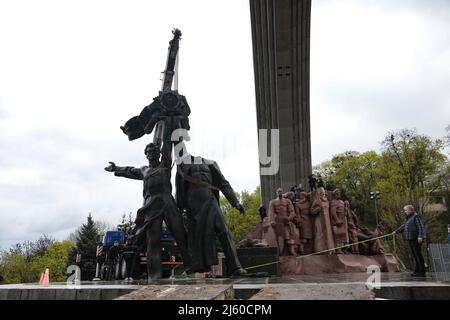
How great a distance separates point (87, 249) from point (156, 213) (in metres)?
26.9

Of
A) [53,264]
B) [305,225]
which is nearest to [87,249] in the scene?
[53,264]

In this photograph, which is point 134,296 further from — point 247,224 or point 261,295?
point 247,224

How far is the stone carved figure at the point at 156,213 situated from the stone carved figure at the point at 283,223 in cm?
757

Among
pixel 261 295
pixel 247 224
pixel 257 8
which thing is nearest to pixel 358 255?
pixel 261 295

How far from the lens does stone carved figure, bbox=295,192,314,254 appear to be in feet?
50.0

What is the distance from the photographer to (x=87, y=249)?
3177 cm

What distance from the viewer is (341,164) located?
50.0m

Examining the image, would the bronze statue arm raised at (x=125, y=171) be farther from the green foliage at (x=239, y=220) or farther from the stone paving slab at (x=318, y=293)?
the green foliage at (x=239, y=220)

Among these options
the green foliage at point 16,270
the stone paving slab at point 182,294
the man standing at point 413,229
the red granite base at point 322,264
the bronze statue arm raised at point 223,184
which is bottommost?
the green foliage at point 16,270

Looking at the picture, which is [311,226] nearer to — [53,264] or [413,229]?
[413,229]

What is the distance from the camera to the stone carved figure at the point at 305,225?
600 inches

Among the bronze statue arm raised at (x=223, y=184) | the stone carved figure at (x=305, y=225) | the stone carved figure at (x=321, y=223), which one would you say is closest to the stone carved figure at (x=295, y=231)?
the stone carved figure at (x=305, y=225)

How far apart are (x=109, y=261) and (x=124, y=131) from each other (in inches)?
187

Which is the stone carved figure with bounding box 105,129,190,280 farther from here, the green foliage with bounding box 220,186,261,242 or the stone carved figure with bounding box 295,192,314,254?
the green foliage with bounding box 220,186,261,242
